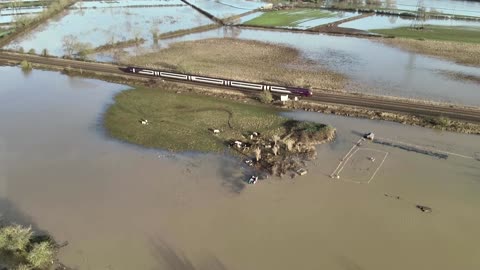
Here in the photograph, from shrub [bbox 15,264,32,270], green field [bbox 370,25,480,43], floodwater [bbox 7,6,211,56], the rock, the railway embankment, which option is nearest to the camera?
shrub [bbox 15,264,32,270]

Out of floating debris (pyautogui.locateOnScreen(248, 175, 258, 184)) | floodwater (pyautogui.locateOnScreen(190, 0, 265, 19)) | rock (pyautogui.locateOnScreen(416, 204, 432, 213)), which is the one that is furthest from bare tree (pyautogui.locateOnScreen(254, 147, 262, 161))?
floodwater (pyautogui.locateOnScreen(190, 0, 265, 19))

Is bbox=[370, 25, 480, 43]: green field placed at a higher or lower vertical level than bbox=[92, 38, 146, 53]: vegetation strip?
higher

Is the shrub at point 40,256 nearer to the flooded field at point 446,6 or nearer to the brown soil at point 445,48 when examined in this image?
the brown soil at point 445,48

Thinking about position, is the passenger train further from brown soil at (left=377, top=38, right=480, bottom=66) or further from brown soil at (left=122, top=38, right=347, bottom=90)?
brown soil at (left=377, top=38, right=480, bottom=66)

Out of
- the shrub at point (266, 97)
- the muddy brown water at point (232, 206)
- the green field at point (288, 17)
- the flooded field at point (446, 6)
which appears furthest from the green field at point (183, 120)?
the flooded field at point (446, 6)

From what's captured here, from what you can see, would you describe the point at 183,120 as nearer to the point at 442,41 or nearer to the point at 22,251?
the point at 22,251

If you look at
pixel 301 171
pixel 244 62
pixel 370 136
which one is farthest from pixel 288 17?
pixel 301 171
